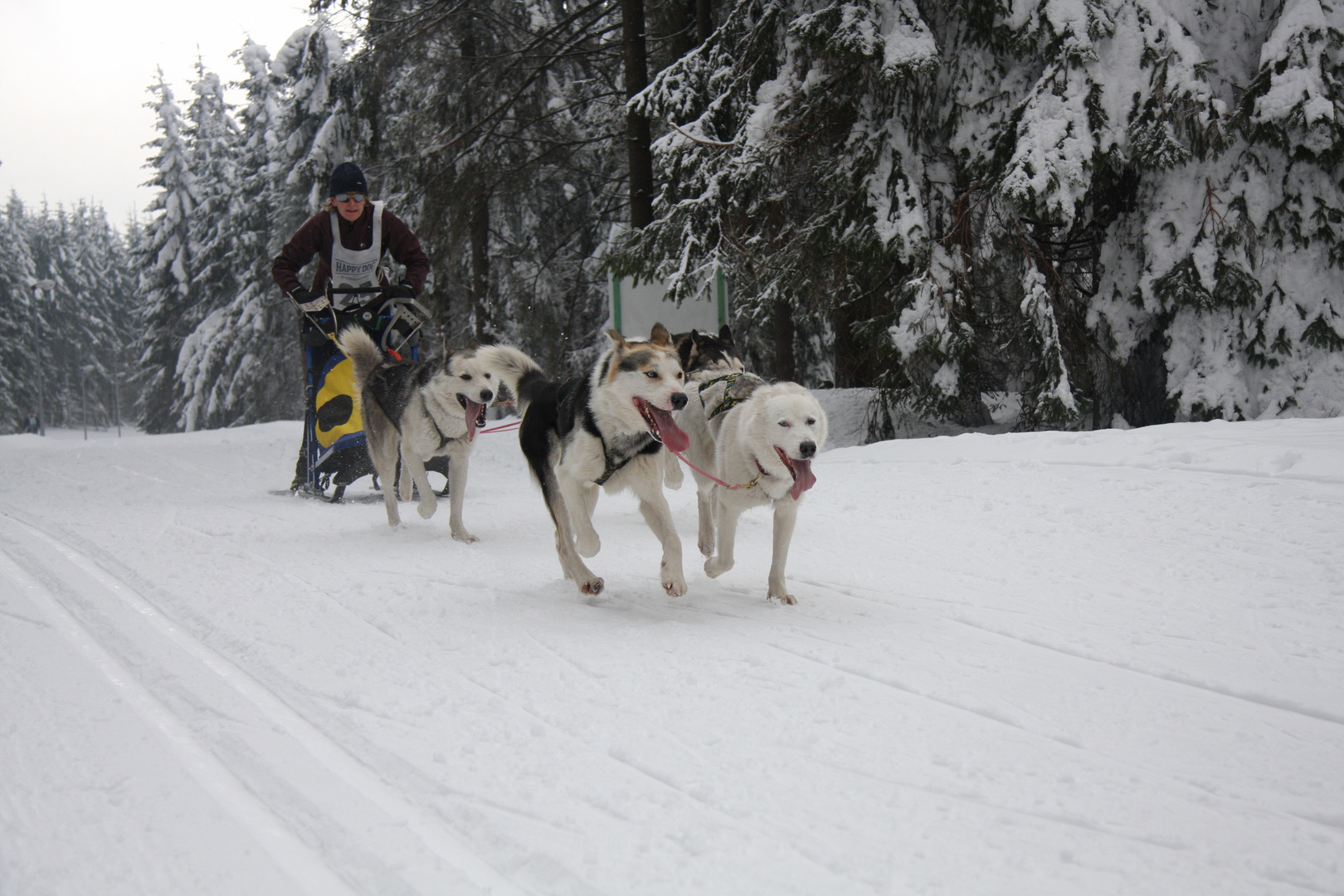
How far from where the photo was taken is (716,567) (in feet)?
14.6

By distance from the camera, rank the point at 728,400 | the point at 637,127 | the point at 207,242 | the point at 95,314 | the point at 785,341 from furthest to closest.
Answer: the point at 95,314 → the point at 207,242 → the point at 785,341 → the point at 637,127 → the point at 728,400

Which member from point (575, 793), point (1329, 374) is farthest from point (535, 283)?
point (575, 793)

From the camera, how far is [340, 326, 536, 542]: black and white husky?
20.4 feet

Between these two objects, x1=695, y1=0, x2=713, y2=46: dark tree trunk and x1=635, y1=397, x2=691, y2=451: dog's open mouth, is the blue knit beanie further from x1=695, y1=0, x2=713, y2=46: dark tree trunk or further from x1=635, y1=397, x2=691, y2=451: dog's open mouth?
x1=695, y1=0, x2=713, y2=46: dark tree trunk

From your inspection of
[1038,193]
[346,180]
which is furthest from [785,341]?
[346,180]

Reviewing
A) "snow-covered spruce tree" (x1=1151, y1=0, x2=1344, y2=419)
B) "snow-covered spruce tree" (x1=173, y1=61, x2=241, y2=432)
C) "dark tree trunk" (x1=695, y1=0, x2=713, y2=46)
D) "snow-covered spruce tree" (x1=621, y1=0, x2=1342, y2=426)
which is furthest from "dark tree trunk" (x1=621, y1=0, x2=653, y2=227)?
"snow-covered spruce tree" (x1=173, y1=61, x2=241, y2=432)

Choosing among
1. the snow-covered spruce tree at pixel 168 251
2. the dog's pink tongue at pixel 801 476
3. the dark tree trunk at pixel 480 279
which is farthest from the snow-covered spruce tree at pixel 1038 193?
the snow-covered spruce tree at pixel 168 251

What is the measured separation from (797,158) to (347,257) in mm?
5162

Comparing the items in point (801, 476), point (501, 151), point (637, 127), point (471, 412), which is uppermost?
point (501, 151)

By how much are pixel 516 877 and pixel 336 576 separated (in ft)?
10.6

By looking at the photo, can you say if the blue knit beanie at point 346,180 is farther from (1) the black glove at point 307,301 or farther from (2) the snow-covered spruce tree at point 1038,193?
(2) the snow-covered spruce tree at point 1038,193

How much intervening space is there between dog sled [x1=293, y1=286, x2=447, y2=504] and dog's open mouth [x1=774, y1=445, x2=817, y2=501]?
4.19m

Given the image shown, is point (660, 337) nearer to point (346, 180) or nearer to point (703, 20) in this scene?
point (346, 180)

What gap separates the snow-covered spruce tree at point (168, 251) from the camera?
34.4 meters
